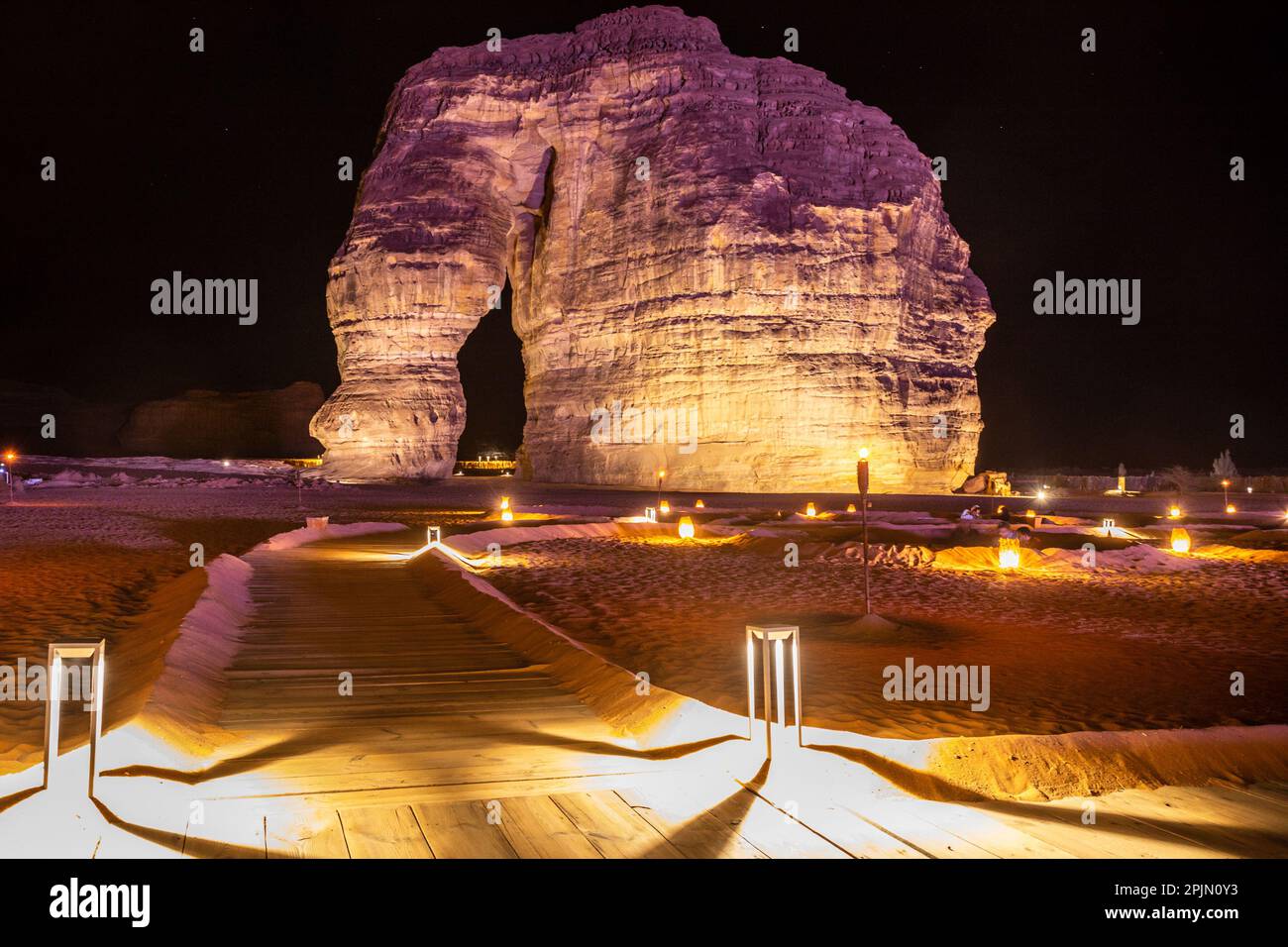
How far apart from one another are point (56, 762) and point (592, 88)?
Result: 182 ft

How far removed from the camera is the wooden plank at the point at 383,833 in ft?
12.4

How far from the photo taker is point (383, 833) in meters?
3.99

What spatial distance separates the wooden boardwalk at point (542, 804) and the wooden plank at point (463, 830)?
12 millimetres

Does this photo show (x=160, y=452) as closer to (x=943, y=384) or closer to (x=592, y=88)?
(x=592, y=88)

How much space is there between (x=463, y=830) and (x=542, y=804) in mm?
476

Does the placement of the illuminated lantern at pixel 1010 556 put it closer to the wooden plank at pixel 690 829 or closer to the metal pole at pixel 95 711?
the wooden plank at pixel 690 829

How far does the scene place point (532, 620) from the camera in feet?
30.1

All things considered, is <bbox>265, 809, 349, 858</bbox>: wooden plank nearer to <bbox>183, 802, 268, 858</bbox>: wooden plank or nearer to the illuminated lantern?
<bbox>183, 802, 268, 858</bbox>: wooden plank

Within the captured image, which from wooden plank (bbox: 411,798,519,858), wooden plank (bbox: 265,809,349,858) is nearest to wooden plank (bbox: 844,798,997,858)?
wooden plank (bbox: 411,798,519,858)

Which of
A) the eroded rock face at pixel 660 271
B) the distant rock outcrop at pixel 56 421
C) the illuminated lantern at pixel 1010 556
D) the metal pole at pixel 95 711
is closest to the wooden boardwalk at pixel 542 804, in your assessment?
the metal pole at pixel 95 711

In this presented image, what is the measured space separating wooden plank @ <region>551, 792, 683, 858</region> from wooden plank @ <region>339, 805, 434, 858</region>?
699mm

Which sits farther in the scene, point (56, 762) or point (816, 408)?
point (816, 408)

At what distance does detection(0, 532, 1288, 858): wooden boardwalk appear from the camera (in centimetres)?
390
